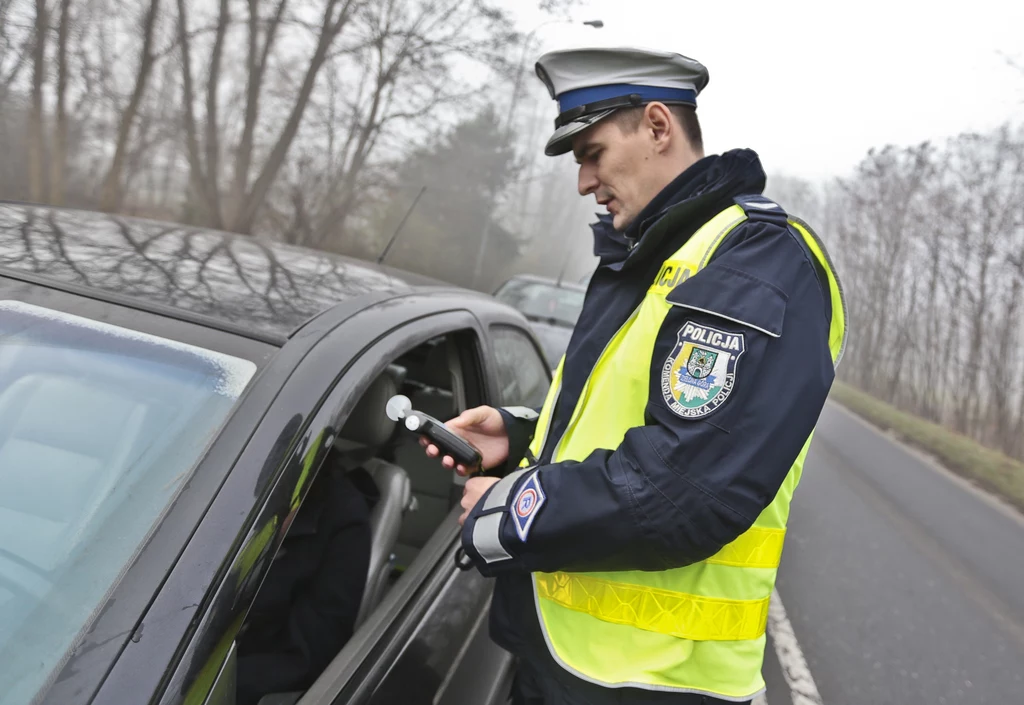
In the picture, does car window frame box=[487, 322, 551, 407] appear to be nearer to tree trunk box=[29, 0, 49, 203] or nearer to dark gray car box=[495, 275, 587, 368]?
dark gray car box=[495, 275, 587, 368]

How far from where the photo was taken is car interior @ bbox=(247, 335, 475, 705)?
1835mm

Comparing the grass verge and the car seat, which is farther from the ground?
the car seat

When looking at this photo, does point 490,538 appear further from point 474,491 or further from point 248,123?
point 248,123

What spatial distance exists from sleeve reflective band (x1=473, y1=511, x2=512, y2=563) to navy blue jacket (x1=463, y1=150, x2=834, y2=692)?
14 mm

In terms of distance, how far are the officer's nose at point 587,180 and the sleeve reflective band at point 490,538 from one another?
68 cm

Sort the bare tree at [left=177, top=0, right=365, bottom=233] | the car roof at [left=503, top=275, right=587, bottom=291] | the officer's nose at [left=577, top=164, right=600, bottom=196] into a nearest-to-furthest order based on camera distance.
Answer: the officer's nose at [left=577, top=164, right=600, bottom=196]
the car roof at [left=503, top=275, right=587, bottom=291]
the bare tree at [left=177, top=0, right=365, bottom=233]

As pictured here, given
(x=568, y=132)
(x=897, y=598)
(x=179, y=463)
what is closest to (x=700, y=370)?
(x=568, y=132)

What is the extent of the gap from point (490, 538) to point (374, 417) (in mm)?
745

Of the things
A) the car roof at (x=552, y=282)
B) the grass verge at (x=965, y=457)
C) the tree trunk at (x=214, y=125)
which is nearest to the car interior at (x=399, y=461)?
the car roof at (x=552, y=282)

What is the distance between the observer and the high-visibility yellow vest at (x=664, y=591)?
1.24 metres

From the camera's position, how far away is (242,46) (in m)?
10.1

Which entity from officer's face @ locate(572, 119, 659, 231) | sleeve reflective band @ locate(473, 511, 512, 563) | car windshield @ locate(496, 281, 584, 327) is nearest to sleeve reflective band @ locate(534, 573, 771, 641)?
sleeve reflective band @ locate(473, 511, 512, 563)

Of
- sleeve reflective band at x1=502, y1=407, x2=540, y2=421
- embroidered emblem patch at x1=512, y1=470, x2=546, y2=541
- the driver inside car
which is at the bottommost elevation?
the driver inside car

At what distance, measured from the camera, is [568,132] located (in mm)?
1460
